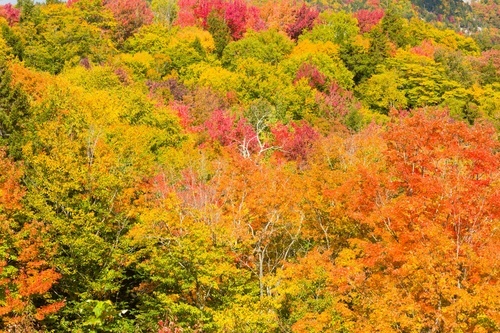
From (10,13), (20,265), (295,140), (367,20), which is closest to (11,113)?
(20,265)

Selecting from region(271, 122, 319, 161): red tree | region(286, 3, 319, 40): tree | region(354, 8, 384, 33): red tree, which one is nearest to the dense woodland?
region(271, 122, 319, 161): red tree

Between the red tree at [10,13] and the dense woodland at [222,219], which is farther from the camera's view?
the red tree at [10,13]

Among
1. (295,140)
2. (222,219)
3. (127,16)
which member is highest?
(127,16)

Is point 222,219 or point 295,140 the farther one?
point 295,140

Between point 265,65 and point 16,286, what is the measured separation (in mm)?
49659

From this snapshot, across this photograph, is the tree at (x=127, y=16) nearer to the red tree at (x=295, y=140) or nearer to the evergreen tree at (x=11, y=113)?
the red tree at (x=295, y=140)

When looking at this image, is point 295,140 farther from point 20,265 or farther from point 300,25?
point 300,25

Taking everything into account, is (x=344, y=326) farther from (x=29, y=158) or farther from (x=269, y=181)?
(x=29, y=158)

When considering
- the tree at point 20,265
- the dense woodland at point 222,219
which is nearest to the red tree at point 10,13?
the dense woodland at point 222,219

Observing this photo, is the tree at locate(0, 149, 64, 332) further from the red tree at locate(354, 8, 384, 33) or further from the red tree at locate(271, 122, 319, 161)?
the red tree at locate(354, 8, 384, 33)

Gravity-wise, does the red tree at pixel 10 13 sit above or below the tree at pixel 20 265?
above

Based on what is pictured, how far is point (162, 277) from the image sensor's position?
77.4 feet

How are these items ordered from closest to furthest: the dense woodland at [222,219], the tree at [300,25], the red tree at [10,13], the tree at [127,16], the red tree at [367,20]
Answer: the dense woodland at [222,219]
the red tree at [10,13]
the tree at [127,16]
the tree at [300,25]
the red tree at [367,20]

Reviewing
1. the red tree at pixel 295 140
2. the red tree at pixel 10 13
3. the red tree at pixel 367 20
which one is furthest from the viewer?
the red tree at pixel 367 20
